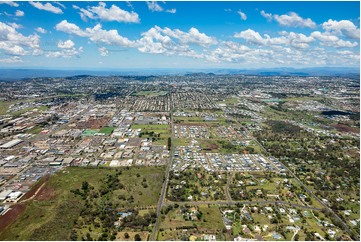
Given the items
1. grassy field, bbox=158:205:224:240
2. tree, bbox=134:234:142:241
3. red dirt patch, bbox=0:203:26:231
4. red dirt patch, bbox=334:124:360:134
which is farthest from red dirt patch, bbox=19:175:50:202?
red dirt patch, bbox=334:124:360:134

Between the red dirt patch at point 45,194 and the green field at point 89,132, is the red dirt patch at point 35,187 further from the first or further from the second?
the green field at point 89,132

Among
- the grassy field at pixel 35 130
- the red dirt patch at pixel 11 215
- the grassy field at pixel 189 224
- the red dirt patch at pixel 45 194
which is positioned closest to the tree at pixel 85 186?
the red dirt patch at pixel 45 194

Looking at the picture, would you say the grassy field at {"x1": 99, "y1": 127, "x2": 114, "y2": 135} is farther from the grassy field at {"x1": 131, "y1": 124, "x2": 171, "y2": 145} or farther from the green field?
the grassy field at {"x1": 131, "y1": 124, "x2": 171, "y2": 145}

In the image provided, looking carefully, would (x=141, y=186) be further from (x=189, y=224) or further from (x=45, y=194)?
(x=45, y=194)

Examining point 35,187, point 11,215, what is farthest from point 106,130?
point 11,215

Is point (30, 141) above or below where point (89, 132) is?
below

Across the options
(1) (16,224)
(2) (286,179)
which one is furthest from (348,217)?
(1) (16,224)

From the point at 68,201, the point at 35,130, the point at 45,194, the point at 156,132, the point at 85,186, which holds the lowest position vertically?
the point at 68,201
